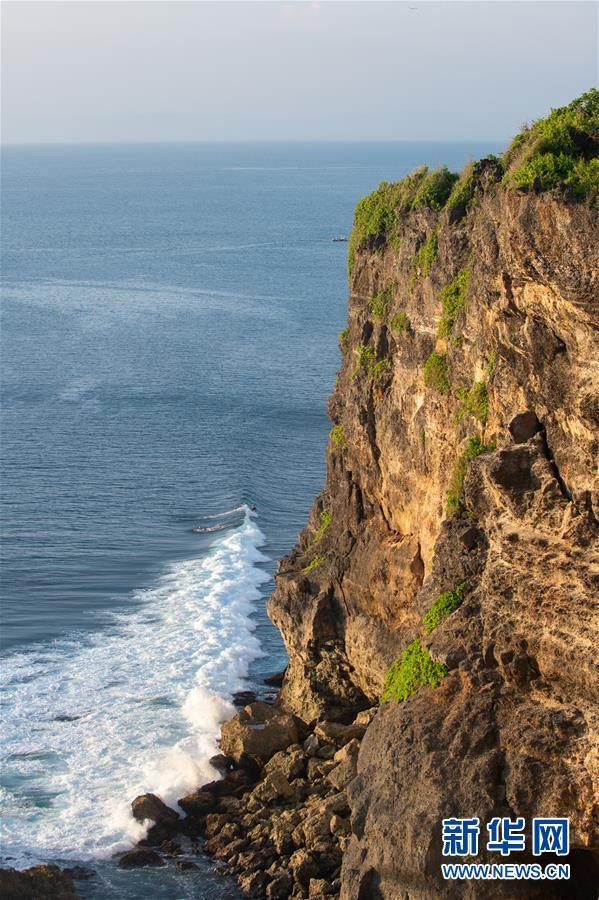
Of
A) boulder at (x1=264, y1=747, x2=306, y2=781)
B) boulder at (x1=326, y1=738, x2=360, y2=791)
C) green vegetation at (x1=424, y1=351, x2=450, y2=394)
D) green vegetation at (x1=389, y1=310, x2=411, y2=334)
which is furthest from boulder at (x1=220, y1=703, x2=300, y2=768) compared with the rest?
green vegetation at (x1=389, y1=310, x2=411, y2=334)

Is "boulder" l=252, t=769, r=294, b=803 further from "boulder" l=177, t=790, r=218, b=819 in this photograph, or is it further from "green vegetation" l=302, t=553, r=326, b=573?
"green vegetation" l=302, t=553, r=326, b=573

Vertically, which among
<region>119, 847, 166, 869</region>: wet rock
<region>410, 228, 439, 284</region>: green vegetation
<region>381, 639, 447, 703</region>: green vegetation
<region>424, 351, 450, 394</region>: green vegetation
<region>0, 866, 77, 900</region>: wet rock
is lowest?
<region>119, 847, 166, 869</region>: wet rock

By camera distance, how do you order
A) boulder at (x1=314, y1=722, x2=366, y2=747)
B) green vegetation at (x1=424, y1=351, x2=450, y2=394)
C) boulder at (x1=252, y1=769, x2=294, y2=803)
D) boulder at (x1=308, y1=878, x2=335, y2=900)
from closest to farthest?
boulder at (x1=308, y1=878, x2=335, y2=900), green vegetation at (x1=424, y1=351, x2=450, y2=394), boulder at (x1=252, y1=769, x2=294, y2=803), boulder at (x1=314, y1=722, x2=366, y2=747)

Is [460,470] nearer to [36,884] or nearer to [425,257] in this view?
[425,257]

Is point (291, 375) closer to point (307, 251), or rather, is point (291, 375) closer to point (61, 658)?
point (61, 658)

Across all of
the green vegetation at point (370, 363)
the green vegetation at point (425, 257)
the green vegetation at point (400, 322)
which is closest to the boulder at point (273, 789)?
the green vegetation at point (370, 363)

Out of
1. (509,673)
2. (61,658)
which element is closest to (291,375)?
(61,658)

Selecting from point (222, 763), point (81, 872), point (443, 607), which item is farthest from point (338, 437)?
point (81, 872)

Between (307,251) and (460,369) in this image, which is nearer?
(460,369)
